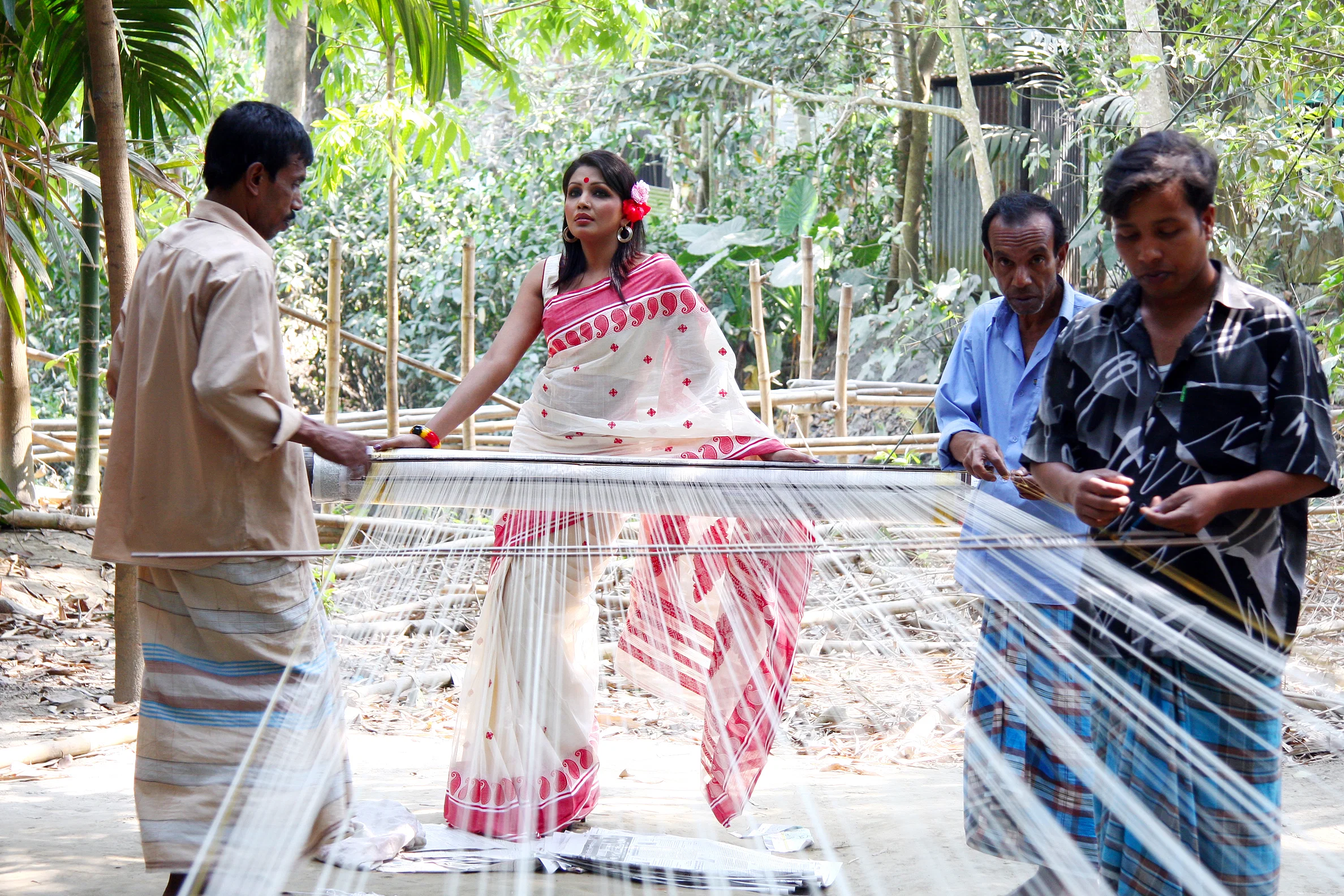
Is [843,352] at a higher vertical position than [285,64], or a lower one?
lower

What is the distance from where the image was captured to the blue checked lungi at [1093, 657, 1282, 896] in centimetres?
154

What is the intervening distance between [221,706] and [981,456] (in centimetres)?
139

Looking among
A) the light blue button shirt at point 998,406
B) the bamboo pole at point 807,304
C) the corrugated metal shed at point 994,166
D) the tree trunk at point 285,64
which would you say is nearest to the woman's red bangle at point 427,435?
the light blue button shirt at point 998,406

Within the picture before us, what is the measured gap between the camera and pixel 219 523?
77.7 inches

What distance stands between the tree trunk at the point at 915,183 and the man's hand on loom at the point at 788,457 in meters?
8.71

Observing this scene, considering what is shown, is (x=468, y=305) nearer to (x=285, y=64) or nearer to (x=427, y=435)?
(x=427, y=435)

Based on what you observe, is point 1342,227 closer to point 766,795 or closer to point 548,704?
point 766,795

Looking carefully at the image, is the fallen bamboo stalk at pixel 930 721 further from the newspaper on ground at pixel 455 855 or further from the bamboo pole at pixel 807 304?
the bamboo pole at pixel 807 304

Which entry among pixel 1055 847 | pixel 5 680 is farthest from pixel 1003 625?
pixel 5 680

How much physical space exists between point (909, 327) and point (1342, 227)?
344 centimetres

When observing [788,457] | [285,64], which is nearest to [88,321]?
[788,457]

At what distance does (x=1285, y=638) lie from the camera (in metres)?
1.57

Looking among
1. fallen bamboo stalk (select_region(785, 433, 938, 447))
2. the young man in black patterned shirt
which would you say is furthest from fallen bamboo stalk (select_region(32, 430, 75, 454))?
the young man in black patterned shirt

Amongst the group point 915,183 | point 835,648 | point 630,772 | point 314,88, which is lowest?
point 630,772
